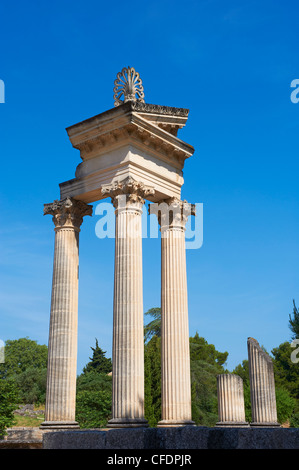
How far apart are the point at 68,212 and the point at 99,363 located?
9558 centimetres

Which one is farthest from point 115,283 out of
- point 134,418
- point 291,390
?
point 291,390

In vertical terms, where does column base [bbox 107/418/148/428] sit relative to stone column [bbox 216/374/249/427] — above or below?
below

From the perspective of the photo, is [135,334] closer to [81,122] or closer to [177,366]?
[177,366]

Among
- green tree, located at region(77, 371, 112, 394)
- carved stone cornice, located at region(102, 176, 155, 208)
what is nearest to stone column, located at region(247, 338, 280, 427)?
carved stone cornice, located at region(102, 176, 155, 208)

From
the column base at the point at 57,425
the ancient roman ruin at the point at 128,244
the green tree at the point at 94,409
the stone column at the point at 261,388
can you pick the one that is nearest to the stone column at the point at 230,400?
the stone column at the point at 261,388

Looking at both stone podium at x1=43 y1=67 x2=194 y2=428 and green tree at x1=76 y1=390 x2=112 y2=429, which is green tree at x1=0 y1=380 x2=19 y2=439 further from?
stone podium at x1=43 y1=67 x2=194 y2=428

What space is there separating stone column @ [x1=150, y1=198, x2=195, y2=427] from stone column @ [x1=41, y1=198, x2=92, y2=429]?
17.0 feet

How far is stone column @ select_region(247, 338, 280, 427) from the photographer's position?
121 feet

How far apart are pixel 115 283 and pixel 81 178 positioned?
8.00m

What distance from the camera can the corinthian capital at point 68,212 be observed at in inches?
1310

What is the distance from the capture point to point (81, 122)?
32125mm

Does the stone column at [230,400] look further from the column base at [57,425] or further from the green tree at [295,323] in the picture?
the green tree at [295,323]
